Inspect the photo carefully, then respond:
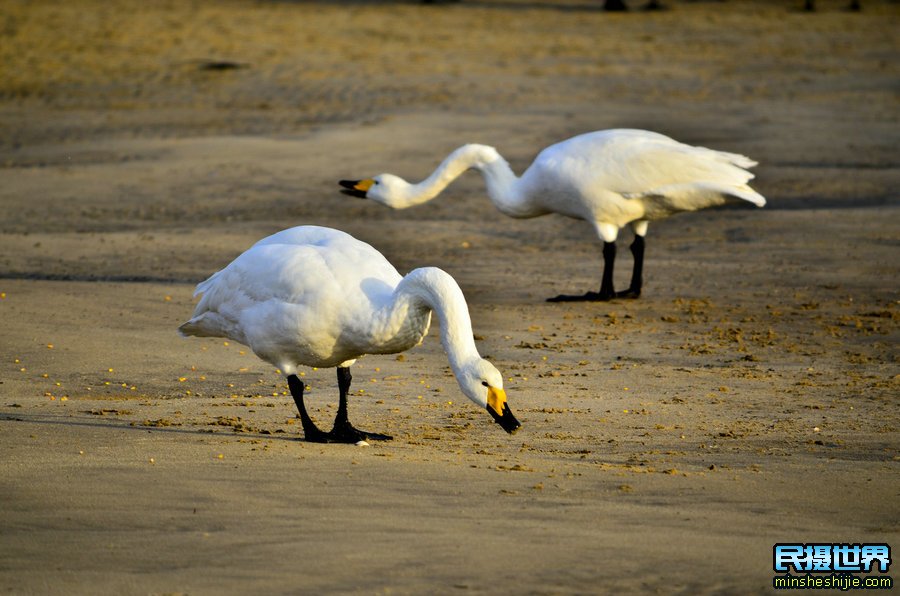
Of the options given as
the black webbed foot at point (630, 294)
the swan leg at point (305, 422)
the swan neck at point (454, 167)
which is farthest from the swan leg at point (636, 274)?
the swan leg at point (305, 422)

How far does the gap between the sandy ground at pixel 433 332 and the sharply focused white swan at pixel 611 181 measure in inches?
28.2

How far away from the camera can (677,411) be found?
8336 millimetres

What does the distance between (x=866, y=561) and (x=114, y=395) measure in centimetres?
478

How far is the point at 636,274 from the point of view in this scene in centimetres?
1234

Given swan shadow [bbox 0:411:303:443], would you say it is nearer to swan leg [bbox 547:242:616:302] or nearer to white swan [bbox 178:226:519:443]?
white swan [bbox 178:226:519:443]

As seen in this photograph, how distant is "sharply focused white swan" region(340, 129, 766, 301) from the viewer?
40.0 feet

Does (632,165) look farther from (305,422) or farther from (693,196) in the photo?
(305,422)

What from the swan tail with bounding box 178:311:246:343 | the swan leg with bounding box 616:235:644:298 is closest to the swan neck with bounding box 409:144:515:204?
the swan leg with bounding box 616:235:644:298

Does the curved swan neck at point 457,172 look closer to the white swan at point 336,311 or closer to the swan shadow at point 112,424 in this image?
the white swan at point 336,311

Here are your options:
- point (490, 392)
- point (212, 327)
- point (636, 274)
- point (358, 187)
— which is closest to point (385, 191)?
point (358, 187)

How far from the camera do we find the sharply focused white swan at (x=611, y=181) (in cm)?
1220

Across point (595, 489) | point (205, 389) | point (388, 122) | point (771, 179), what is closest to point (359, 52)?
point (388, 122)

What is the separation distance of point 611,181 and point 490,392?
5.91 metres

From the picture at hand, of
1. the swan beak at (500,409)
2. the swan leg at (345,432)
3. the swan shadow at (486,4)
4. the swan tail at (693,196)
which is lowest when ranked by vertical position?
the swan leg at (345,432)
